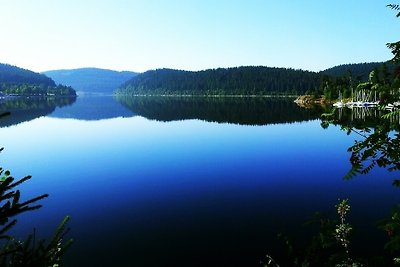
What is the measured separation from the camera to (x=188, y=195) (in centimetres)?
4006

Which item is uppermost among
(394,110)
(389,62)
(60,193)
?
(389,62)

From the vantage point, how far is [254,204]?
36.4m

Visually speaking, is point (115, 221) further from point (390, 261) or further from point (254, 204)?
point (390, 261)

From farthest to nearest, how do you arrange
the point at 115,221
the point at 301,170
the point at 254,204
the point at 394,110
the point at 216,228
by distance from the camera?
the point at 301,170 → the point at 254,204 → the point at 115,221 → the point at 216,228 → the point at 394,110

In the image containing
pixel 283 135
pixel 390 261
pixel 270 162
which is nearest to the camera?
pixel 390 261

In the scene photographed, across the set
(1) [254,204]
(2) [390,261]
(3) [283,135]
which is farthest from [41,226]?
(3) [283,135]

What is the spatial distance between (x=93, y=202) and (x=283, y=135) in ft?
210

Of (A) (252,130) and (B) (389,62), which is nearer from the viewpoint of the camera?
(B) (389,62)

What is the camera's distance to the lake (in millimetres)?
26281

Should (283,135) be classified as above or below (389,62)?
below

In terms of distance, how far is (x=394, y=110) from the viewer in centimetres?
725

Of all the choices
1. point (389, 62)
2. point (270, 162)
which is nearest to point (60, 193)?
point (270, 162)

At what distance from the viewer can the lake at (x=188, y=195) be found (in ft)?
86.2

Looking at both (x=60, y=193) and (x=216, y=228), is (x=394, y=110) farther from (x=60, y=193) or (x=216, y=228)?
(x=60, y=193)
